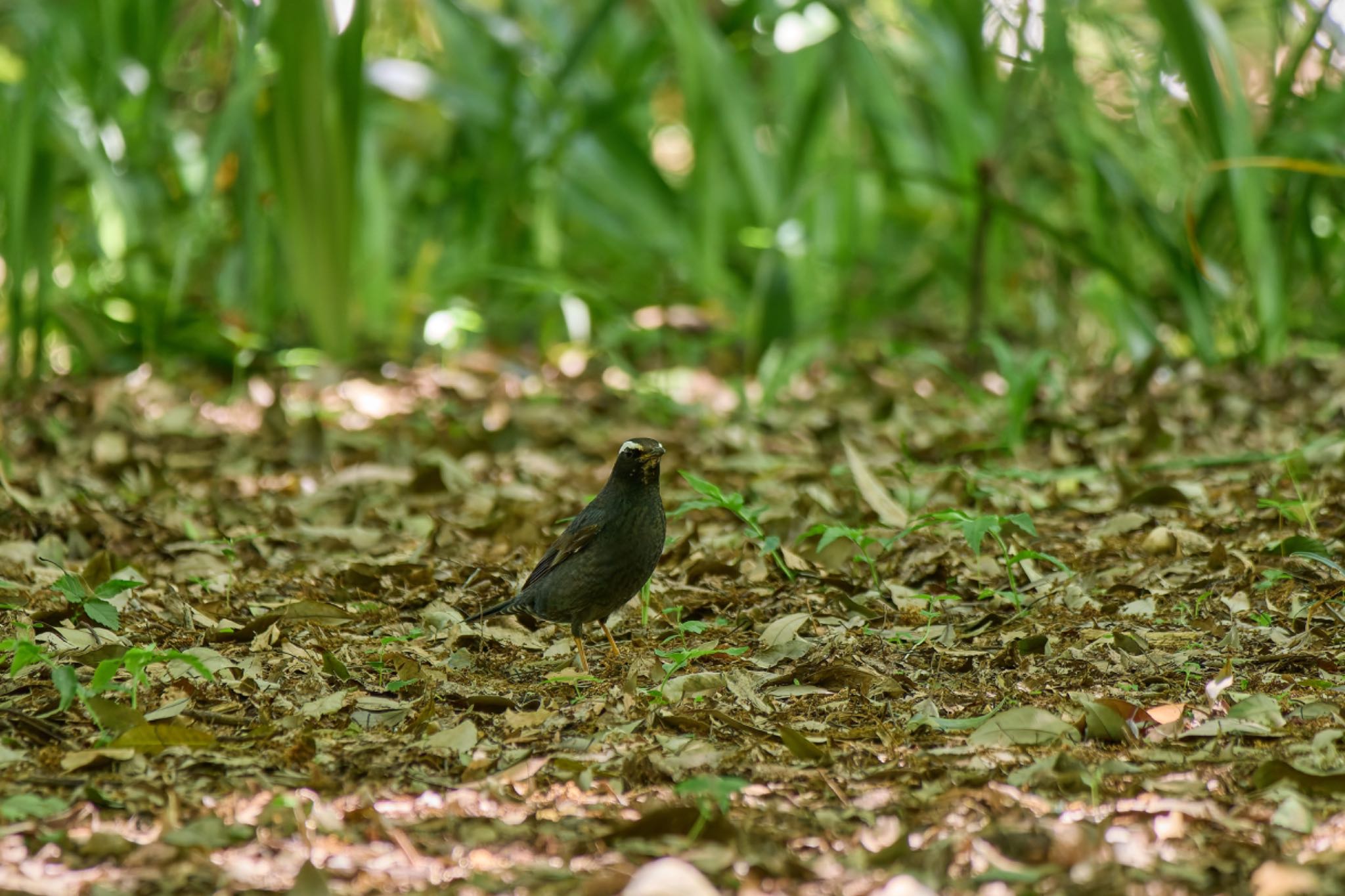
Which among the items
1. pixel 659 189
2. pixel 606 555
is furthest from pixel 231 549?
pixel 659 189

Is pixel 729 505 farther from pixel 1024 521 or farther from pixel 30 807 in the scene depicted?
pixel 30 807

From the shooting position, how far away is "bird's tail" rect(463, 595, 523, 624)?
2.93 m

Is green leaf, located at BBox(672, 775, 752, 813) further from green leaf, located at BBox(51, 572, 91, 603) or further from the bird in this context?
green leaf, located at BBox(51, 572, 91, 603)

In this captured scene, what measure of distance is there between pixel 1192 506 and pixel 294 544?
2300mm

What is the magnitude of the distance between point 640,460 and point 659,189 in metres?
3.38

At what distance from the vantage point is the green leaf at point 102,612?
2.57 metres

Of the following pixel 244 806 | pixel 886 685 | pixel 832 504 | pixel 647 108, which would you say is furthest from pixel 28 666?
pixel 647 108

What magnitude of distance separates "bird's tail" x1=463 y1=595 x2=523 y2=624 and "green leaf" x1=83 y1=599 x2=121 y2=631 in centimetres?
70

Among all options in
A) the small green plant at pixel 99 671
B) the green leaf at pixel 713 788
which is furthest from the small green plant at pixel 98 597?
the green leaf at pixel 713 788

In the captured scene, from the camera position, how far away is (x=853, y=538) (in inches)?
109

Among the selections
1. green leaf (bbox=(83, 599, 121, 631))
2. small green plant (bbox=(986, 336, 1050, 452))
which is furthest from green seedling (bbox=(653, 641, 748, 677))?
small green plant (bbox=(986, 336, 1050, 452))

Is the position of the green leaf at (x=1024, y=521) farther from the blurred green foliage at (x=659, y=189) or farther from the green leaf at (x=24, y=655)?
the green leaf at (x=24, y=655)

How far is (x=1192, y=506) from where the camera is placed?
3.50m

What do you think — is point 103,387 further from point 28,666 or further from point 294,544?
point 28,666
